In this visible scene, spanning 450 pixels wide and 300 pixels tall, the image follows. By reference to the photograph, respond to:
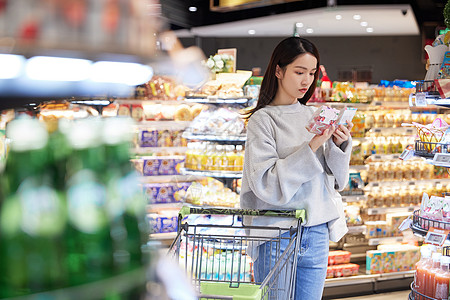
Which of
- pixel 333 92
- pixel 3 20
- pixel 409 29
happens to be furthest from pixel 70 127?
pixel 409 29

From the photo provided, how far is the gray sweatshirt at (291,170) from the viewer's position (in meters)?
2.43

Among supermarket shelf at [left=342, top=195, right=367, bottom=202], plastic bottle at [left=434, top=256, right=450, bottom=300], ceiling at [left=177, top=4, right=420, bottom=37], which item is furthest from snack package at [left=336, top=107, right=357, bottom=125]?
ceiling at [left=177, top=4, right=420, bottom=37]

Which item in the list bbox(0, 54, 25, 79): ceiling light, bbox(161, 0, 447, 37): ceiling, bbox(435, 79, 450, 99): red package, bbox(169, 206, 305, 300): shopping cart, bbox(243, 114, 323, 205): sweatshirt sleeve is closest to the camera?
bbox(0, 54, 25, 79): ceiling light

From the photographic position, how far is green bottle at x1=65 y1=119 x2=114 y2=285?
757 millimetres

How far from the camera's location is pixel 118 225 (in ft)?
2.64

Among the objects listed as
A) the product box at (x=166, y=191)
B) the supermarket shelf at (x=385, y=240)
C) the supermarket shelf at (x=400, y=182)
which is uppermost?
the supermarket shelf at (x=400, y=182)

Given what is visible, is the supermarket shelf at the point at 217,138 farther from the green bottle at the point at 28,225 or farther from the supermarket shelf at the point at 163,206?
the green bottle at the point at 28,225

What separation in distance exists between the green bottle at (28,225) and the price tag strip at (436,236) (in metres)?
2.26

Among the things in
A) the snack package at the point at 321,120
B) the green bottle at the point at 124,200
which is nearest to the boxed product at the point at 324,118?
the snack package at the point at 321,120

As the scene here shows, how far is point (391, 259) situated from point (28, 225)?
212 inches

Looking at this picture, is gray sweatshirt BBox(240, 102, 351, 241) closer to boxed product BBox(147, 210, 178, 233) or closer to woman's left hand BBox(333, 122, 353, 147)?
woman's left hand BBox(333, 122, 353, 147)

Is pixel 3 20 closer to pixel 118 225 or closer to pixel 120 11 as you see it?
pixel 120 11

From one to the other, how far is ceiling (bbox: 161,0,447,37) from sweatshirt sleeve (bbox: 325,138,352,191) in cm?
657

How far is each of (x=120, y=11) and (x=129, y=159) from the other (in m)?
0.25
